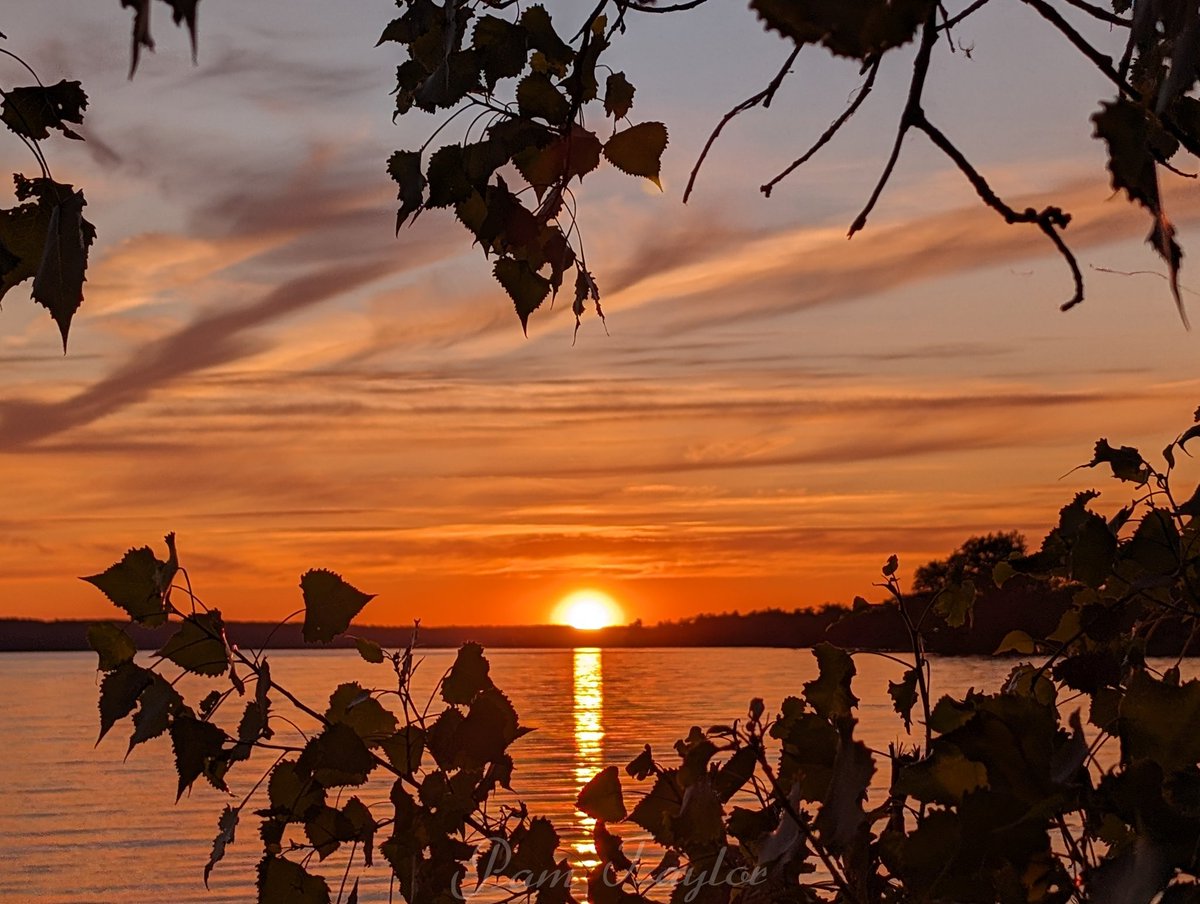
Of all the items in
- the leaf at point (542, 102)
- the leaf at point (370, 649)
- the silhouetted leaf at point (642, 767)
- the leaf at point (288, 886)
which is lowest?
the leaf at point (288, 886)

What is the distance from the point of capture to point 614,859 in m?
3.05

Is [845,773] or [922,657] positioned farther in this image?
[922,657]

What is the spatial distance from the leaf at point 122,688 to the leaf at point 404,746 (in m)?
0.59

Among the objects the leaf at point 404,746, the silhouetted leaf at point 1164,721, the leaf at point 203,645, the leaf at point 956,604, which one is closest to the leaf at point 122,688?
the leaf at point 203,645

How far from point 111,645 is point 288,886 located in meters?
0.59

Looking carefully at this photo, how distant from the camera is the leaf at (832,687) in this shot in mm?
2490

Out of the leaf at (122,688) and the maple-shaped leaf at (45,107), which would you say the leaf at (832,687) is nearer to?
the leaf at (122,688)

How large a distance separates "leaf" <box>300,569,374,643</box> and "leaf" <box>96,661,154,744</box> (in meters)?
0.31

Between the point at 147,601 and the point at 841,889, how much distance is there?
1275mm

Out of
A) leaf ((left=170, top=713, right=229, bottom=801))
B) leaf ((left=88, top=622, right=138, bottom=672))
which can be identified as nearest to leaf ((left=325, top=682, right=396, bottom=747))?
leaf ((left=170, top=713, right=229, bottom=801))

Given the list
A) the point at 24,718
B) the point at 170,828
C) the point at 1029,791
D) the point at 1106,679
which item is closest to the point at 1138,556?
the point at 1106,679

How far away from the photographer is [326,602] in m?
2.38

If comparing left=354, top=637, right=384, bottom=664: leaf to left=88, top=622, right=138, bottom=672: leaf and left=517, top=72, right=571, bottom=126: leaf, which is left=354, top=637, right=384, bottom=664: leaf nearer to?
left=88, top=622, right=138, bottom=672: leaf

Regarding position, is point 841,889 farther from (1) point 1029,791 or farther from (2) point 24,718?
(2) point 24,718
